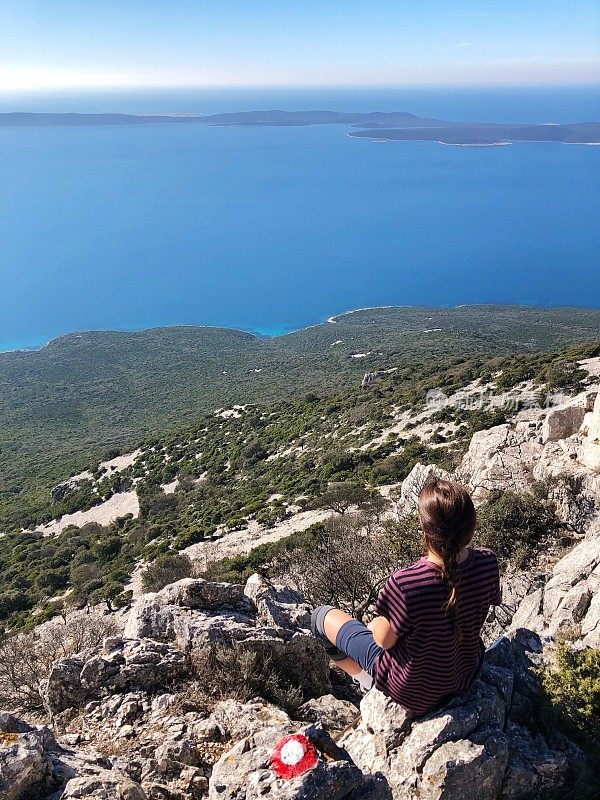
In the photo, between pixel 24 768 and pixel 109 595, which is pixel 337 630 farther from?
pixel 109 595

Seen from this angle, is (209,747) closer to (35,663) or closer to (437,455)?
(35,663)

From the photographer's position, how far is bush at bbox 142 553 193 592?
1342cm

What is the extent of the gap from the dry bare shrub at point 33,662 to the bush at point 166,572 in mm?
4741

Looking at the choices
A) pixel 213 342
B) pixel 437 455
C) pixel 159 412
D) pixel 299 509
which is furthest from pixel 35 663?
pixel 213 342

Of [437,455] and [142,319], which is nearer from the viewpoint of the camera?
[437,455]

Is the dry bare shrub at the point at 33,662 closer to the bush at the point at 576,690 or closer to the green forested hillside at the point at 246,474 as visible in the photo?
the green forested hillside at the point at 246,474

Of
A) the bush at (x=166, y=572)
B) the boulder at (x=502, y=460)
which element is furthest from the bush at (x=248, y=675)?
the bush at (x=166, y=572)

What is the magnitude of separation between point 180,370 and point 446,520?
2336 inches

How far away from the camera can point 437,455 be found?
681 inches

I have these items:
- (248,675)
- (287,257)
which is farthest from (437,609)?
(287,257)

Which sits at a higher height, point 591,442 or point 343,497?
point 591,442

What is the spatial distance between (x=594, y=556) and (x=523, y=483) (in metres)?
4.33

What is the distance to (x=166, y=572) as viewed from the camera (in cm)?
1393

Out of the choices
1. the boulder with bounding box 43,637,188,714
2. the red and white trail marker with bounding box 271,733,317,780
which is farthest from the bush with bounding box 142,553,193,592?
the red and white trail marker with bounding box 271,733,317,780
